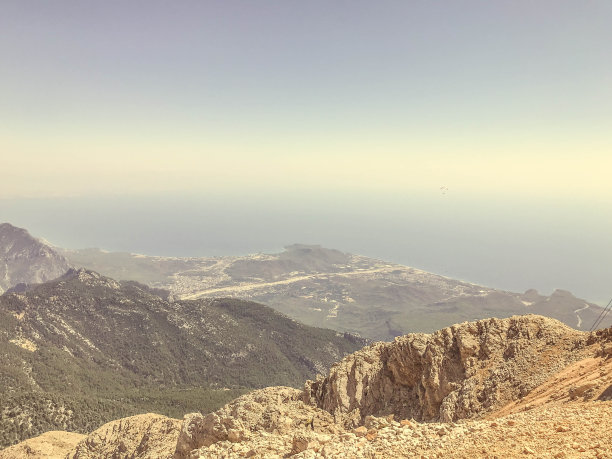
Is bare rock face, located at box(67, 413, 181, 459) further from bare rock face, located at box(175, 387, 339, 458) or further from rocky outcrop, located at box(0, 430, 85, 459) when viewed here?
bare rock face, located at box(175, 387, 339, 458)

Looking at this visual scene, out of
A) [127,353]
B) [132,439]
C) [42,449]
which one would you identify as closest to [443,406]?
[132,439]

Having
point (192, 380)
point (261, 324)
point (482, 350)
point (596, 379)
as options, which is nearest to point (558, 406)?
point (596, 379)

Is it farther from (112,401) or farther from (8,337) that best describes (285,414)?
(8,337)

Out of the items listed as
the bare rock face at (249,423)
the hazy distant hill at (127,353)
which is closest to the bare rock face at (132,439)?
the bare rock face at (249,423)

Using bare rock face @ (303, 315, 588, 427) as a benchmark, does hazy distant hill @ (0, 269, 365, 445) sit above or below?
below

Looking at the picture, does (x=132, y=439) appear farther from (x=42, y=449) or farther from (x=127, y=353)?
(x=127, y=353)

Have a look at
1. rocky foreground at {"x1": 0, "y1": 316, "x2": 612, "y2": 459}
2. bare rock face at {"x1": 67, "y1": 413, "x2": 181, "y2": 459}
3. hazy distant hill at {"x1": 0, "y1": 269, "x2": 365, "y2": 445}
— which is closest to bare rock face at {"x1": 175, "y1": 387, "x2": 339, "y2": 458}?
rocky foreground at {"x1": 0, "y1": 316, "x2": 612, "y2": 459}
